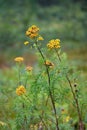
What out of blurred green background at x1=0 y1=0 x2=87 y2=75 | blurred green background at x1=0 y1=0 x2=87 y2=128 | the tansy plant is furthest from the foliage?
blurred green background at x1=0 y1=0 x2=87 y2=75

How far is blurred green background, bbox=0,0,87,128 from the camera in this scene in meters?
12.5

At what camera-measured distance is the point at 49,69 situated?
9.45 ft

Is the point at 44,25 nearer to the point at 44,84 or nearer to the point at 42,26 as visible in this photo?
the point at 42,26

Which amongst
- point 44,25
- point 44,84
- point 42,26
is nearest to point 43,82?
point 44,84

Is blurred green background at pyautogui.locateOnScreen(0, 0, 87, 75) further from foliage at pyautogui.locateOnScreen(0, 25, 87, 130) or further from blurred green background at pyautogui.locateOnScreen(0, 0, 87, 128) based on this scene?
foliage at pyautogui.locateOnScreen(0, 25, 87, 130)

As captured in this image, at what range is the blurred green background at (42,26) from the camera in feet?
41.0

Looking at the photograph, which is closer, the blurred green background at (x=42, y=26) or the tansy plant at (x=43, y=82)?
Result: the tansy plant at (x=43, y=82)

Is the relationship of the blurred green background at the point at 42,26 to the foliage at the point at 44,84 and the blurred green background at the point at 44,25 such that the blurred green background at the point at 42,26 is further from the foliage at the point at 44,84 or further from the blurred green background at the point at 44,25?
the foliage at the point at 44,84

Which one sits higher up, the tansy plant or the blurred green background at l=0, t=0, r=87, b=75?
the tansy plant

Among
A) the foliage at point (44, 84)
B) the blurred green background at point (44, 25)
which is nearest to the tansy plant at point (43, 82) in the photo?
the foliage at point (44, 84)

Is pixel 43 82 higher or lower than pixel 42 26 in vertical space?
higher

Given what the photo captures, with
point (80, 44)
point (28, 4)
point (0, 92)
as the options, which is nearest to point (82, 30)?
point (80, 44)

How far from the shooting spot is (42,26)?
13016mm

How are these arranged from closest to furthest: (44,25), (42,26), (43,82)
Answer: (43,82)
(42,26)
(44,25)
